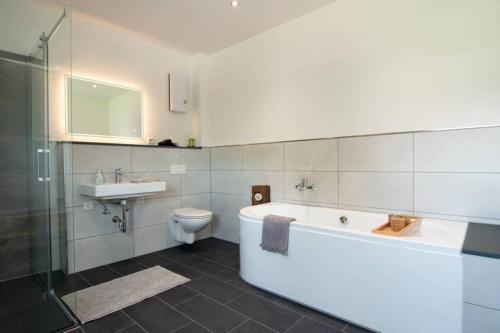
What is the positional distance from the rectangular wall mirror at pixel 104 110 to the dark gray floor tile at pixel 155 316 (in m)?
1.89

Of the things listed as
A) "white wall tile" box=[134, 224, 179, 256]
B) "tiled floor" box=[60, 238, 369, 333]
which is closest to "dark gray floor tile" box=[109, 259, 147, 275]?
"tiled floor" box=[60, 238, 369, 333]

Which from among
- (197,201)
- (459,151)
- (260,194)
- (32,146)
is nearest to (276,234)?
(260,194)

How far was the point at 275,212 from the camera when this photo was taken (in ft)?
9.91

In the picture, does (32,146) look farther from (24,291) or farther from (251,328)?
(251,328)

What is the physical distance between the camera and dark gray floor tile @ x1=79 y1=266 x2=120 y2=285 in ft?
8.45

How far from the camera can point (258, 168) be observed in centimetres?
338

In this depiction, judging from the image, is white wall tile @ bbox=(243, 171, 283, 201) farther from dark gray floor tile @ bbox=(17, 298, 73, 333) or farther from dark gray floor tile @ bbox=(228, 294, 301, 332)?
dark gray floor tile @ bbox=(17, 298, 73, 333)

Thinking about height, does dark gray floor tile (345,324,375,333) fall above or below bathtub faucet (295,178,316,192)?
below

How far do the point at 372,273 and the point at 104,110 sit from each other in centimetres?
319

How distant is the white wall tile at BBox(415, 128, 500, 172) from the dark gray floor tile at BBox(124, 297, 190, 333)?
7.24 ft

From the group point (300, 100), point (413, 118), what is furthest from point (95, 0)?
point (413, 118)

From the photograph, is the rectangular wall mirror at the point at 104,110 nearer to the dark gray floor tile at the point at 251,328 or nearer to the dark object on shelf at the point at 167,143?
the dark object on shelf at the point at 167,143

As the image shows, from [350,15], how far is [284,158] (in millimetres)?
1565

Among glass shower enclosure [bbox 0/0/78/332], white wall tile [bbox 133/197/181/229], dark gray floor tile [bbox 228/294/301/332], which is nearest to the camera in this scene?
dark gray floor tile [bbox 228/294/301/332]
